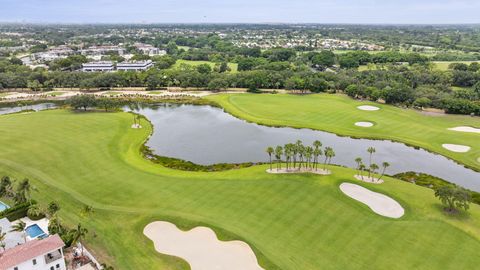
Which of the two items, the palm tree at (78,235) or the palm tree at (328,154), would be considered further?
the palm tree at (328,154)

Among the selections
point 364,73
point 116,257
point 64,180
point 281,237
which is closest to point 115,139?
point 64,180

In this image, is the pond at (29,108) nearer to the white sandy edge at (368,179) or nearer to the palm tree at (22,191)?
the palm tree at (22,191)

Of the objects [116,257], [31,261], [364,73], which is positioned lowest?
[116,257]

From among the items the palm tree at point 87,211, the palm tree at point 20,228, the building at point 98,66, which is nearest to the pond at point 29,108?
the building at point 98,66

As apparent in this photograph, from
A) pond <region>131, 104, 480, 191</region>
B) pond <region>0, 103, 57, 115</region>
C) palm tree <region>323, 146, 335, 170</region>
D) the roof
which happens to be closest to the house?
the roof

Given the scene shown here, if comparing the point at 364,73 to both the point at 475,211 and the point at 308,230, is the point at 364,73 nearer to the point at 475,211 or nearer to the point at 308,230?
the point at 475,211
